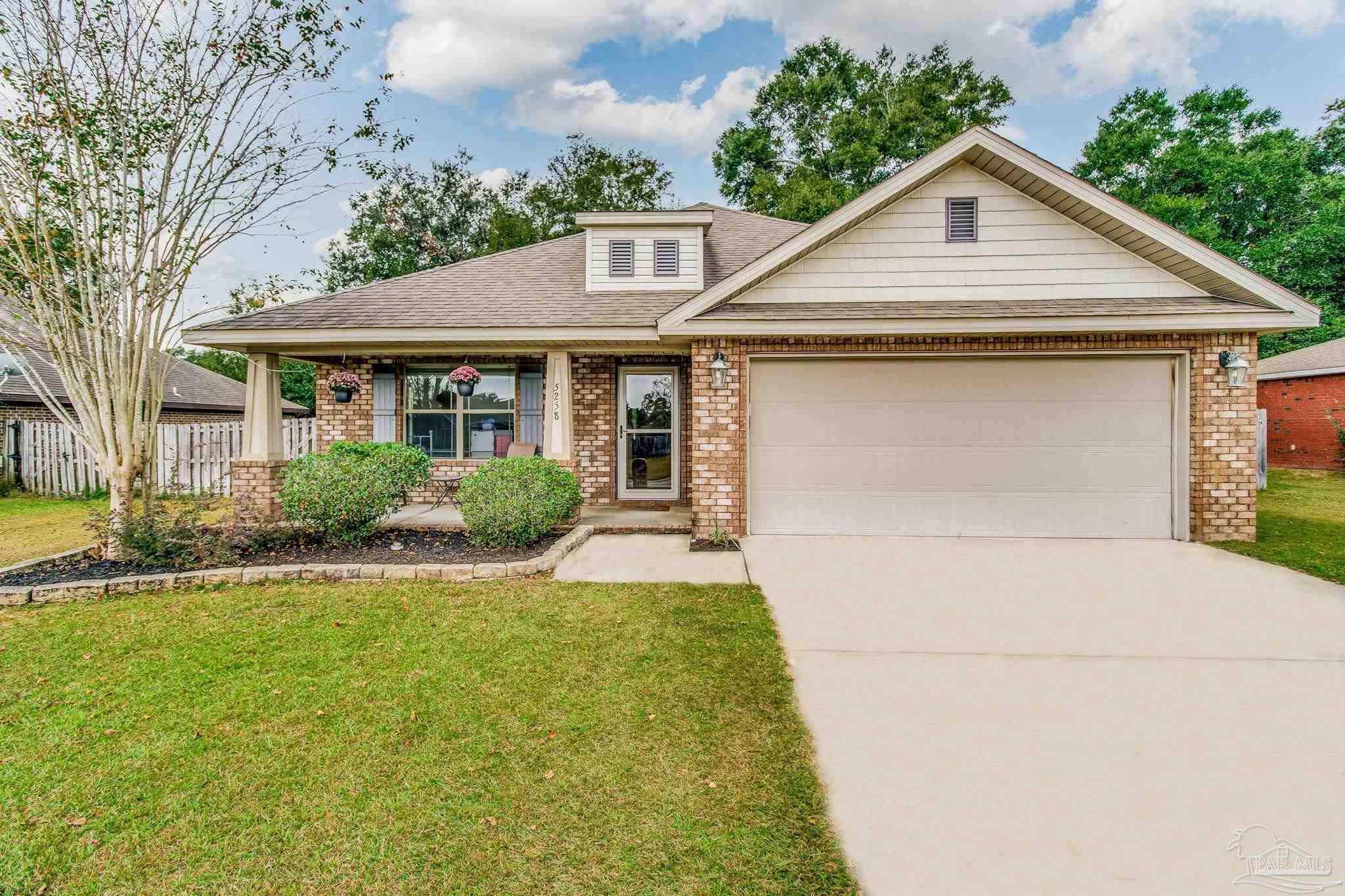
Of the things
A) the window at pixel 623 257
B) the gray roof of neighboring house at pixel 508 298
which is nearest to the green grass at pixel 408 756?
the gray roof of neighboring house at pixel 508 298

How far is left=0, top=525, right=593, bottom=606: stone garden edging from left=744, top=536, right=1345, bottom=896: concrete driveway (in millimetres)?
2448

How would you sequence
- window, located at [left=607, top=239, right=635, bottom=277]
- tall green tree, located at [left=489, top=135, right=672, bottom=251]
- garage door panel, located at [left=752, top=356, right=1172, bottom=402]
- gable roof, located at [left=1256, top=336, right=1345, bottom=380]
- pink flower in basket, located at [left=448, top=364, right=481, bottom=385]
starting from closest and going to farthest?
garage door panel, located at [left=752, top=356, right=1172, bottom=402], pink flower in basket, located at [left=448, top=364, right=481, bottom=385], window, located at [left=607, top=239, right=635, bottom=277], gable roof, located at [left=1256, top=336, right=1345, bottom=380], tall green tree, located at [left=489, top=135, right=672, bottom=251]

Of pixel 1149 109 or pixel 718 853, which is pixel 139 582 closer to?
pixel 718 853

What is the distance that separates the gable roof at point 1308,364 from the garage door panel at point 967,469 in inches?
436

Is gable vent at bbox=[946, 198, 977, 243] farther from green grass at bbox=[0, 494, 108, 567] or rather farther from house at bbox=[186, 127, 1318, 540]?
green grass at bbox=[0, 494, 108, 567]

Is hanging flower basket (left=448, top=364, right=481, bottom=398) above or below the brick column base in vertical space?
above

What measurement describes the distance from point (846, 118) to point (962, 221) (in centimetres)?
1678

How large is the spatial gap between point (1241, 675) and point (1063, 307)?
4.53 meters

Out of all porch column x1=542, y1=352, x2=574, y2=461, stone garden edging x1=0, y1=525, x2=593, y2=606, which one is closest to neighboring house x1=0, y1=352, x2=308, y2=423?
stone garden edging x1=0, y1=525, x2=593, y2=606

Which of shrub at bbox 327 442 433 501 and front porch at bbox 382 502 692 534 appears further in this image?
front porch at bbox 382 502 692 534

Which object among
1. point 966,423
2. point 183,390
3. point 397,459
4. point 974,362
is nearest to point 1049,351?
point 974,362

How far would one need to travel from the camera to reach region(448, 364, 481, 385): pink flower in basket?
9.12m

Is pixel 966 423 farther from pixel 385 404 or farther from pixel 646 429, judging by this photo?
pixel 385 404

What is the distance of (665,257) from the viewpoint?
9703 mm
